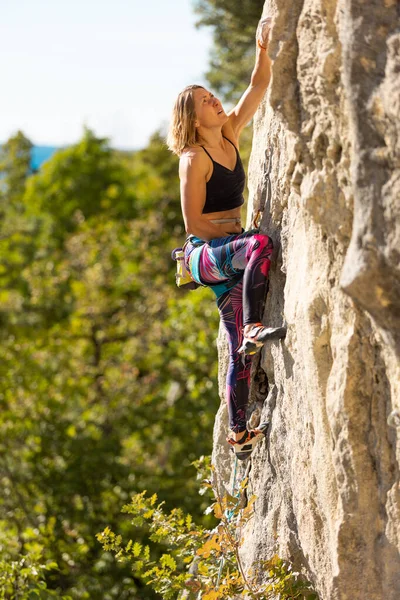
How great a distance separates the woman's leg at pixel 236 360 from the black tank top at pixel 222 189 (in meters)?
0.53

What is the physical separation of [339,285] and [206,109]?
187 centimetres

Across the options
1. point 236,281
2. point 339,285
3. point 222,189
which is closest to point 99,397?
point 236,281

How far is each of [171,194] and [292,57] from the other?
21.9 meters

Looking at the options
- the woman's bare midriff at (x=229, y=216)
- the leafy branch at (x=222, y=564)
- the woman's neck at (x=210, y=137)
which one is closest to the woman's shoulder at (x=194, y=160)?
the woman's neck at (x=210, y=137)

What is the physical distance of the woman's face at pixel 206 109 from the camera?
5.05 m

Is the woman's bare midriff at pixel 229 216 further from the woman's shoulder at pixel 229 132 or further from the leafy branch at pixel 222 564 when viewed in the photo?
the leafy branch at pixel 222 564

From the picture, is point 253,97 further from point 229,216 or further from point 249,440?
point 249,440

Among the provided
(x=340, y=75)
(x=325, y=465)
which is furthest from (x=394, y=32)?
(x=325, y=465)

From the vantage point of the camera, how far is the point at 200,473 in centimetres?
644

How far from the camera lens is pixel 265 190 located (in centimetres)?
527

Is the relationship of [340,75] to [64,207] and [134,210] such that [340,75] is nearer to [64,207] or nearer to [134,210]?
[134,210]

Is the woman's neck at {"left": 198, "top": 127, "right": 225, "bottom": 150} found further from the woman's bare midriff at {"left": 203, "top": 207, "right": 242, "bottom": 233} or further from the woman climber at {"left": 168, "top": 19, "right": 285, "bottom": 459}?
the woman's bare midriff at {"left": 203, "top": 207, "right": 242, "bottom": 233}

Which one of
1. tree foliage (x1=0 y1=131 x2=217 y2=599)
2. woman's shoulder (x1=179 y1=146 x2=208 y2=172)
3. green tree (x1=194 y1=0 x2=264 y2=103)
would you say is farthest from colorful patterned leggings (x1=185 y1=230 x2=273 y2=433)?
green tree (x1=194 y1=0 x2=264 y2=103)

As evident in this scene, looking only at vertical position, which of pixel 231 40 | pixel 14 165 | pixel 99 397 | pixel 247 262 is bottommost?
pixel 247 262
